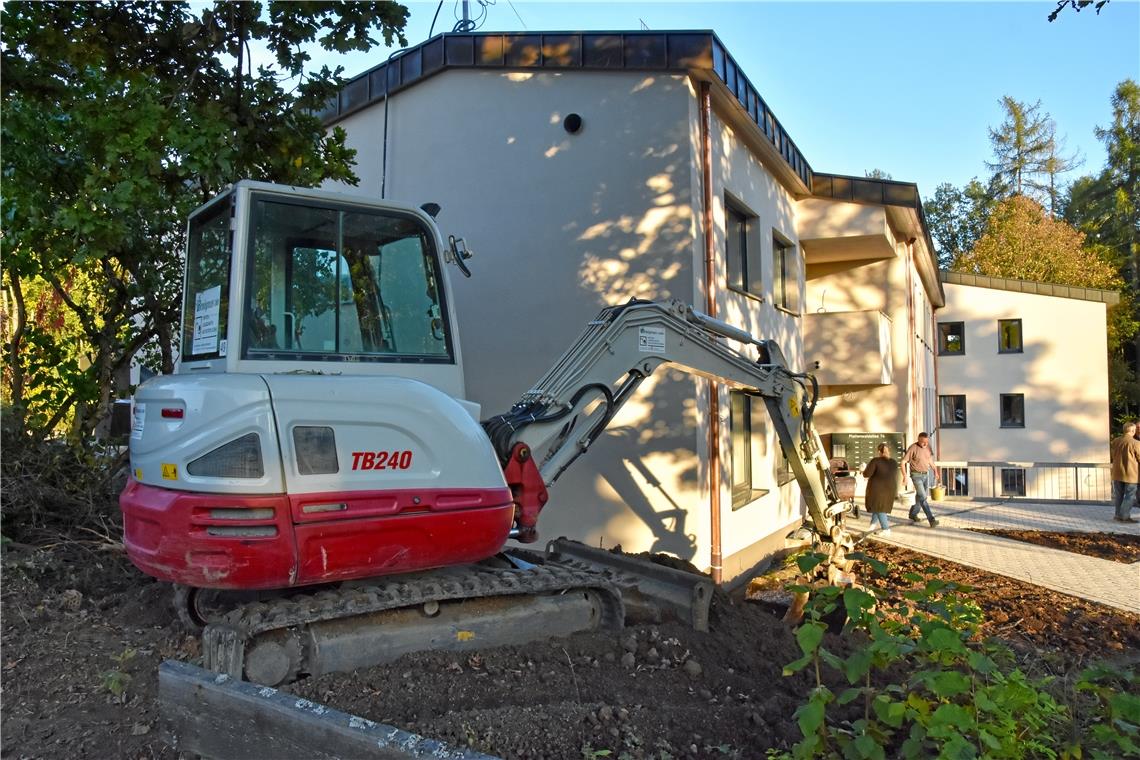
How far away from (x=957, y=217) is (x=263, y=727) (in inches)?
2049

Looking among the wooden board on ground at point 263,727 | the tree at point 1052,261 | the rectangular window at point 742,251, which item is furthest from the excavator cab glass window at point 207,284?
the tree at point 1052,261

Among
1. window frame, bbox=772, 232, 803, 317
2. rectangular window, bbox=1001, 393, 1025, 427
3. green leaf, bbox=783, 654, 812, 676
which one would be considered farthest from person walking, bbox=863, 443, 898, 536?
rectangular window, bbox=1001, 393, 1025, 427

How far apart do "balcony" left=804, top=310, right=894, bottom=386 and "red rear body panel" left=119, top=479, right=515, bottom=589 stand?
36.8 ft

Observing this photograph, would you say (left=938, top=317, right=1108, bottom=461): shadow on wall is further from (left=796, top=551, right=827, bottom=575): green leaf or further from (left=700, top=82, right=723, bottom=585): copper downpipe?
(left=796, top=551, right=827, bottom=575): green leaf

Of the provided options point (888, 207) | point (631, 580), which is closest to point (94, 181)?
point (631, 580)

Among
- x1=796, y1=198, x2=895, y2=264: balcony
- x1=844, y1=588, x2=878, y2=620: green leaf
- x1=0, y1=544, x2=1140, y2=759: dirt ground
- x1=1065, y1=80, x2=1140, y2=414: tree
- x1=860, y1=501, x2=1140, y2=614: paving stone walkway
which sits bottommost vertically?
x1=860, y1=501, x2=1140, y2=614: paving stone walkway

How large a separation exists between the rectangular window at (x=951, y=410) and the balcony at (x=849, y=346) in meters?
14.9

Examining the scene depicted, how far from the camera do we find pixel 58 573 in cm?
649

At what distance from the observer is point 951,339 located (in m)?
28.7

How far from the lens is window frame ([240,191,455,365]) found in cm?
479

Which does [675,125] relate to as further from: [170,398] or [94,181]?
[170,398]

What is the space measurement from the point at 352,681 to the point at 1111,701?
11.2ft

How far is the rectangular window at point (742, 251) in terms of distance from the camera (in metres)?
11.4

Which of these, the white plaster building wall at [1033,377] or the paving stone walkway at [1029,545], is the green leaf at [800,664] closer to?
the paving stone walkway at [1029,545]
